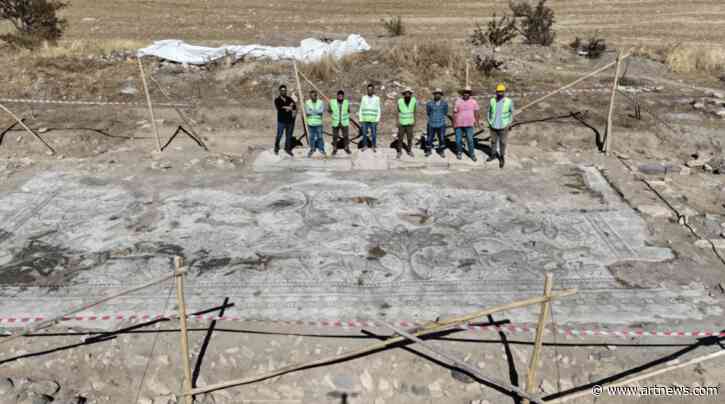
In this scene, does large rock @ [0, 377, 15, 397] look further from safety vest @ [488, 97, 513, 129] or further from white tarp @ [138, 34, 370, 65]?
white tarp @ [138, 34, 370, 65]

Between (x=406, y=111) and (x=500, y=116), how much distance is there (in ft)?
5.63

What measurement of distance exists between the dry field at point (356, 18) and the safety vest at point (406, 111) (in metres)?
12.6

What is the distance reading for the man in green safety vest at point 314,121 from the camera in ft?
34.5

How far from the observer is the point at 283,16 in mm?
28688

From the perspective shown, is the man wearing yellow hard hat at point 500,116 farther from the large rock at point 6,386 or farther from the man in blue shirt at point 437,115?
the large rock at point 6,386

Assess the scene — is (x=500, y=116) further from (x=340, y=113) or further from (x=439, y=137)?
(x=340, y=113)

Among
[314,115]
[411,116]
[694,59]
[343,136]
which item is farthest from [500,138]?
[694,59]

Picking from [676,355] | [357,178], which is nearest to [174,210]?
[357,178]

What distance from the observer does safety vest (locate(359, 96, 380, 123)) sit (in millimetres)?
10625

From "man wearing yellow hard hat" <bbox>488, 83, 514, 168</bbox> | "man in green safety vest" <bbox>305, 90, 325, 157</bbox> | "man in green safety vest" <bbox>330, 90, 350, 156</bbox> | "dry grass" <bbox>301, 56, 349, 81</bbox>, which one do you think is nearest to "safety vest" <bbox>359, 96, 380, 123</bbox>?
"man in green safety vest" <bbox>330, 90, 350, 156</bbox>

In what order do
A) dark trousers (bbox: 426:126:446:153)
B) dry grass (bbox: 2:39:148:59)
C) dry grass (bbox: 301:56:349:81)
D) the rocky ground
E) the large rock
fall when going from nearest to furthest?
the large rock, the rocky ground, dark trousers (bbox: 426:126:446:153), dry grass (bbox: 301:56:349:81), dry grass (bbox: 2:39:148:59)

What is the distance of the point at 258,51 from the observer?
17250 millimetres

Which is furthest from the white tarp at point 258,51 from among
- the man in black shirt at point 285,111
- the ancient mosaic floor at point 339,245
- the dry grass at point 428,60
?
the ancient mosaic floor at point 339,245

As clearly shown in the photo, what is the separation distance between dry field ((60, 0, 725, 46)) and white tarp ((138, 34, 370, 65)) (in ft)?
16.0
